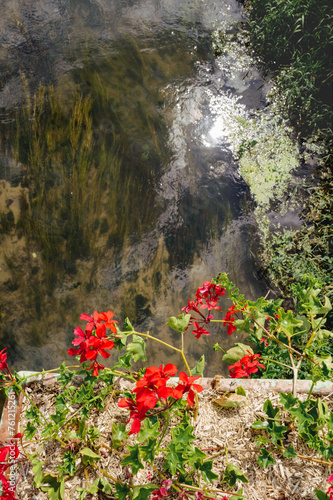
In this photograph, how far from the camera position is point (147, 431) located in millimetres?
1436

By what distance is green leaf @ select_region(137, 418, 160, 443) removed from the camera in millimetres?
1421

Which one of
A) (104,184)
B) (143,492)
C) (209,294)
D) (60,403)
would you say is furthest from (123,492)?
(104,184)

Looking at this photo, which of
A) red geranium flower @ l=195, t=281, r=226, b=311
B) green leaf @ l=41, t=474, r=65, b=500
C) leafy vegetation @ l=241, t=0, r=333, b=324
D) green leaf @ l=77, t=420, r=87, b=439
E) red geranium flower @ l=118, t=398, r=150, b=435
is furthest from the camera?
leafy vegetation @ l=241, t=0, r=333, b=324

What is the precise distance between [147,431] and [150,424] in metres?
0.05

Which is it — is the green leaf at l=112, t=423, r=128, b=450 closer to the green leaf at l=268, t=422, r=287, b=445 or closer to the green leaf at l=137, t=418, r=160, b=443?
→ the green leaf at l=137, t=418, r=160, b=443

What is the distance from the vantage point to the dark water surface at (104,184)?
8.92 feet

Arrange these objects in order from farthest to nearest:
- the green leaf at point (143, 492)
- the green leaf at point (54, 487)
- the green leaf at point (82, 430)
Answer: the green leaf at point (82, 430) < the green leaf at point (54, 487) < the green leaf at point (143, 492)

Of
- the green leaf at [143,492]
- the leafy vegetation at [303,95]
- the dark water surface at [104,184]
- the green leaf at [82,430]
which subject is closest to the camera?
the green leaf at [143,492]

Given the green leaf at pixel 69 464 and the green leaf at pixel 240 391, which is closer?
the green leaf at pixel 69 464

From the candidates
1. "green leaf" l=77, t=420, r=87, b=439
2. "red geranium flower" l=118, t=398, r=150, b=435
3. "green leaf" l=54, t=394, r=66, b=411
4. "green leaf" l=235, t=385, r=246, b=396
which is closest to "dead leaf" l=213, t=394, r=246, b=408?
"green leaf" l=235, t=385, r=246, b=396

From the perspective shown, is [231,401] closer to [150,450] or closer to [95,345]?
[150,450]

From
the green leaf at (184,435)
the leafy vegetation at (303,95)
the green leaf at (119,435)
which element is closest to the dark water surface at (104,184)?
the leafy vegetation at (303,95)

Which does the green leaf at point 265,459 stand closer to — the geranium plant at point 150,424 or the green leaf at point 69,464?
the geranium plant at point 150,424

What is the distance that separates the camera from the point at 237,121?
10.3 ft
